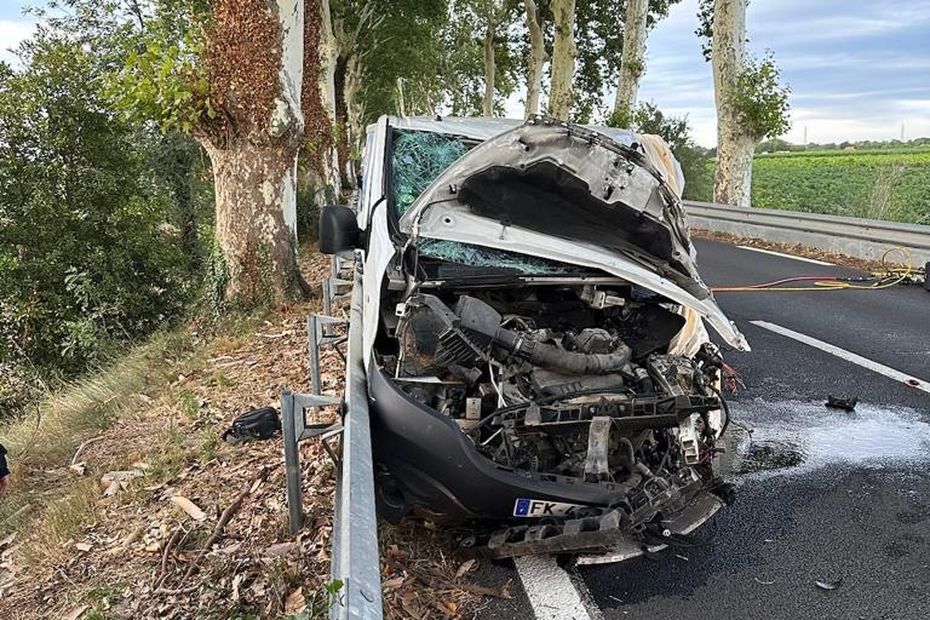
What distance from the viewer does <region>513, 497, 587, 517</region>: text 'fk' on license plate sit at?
10.2ft

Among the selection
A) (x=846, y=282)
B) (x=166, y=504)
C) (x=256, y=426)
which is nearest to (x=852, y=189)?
(x=846, y=282)

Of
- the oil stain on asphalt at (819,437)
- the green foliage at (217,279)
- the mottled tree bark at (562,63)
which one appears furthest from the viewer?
the mottled tree bark at (562,63)

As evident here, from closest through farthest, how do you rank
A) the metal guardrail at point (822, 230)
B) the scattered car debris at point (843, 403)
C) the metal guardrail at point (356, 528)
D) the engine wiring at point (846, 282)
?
the metal guardrail at point (356, 528) < the scattered car debris at point (843, 403) < the engine wiring at point (846, 282) < the metal guardrail at point (822, 230)

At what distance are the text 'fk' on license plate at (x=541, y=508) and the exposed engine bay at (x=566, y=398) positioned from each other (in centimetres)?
2

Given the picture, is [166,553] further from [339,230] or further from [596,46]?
[596,46]

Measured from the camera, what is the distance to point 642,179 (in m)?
3.97

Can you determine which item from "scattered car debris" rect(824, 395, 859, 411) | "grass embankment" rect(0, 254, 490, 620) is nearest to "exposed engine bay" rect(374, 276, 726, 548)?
"grass embankment" rect(0, 254, 490, 620)

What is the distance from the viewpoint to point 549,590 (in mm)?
3240

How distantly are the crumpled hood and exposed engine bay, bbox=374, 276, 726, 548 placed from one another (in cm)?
41

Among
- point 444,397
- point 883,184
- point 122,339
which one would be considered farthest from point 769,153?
point 444,397

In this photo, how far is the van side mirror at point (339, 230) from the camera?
4543 millimetres

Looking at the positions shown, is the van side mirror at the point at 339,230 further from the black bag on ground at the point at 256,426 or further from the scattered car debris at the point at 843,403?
the scattered car debris at the point at 843,403

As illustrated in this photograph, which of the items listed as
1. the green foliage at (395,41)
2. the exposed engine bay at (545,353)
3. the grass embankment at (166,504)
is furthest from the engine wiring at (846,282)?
the green foliage at (395,41)

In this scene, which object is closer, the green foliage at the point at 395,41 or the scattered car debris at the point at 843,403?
the scattered car debris at the point at 843,403
